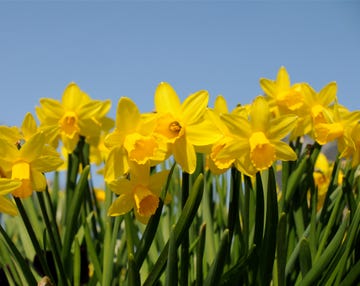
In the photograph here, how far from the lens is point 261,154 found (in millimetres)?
1323

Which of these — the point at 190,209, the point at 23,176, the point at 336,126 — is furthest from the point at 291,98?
the point at 23,176

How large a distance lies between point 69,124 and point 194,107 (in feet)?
3.31

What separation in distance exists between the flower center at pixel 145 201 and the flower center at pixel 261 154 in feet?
0.88

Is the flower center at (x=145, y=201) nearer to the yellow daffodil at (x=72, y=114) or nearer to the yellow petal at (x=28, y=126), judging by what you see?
the yellow petal at (x=28, y=126)

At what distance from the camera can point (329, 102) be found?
2.04 metres

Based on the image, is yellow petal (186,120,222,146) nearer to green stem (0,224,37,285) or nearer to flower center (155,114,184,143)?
flower center (155,114,184,143)

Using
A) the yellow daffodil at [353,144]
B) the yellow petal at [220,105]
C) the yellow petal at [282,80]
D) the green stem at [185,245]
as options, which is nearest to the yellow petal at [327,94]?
the yellow petal at [282,80]

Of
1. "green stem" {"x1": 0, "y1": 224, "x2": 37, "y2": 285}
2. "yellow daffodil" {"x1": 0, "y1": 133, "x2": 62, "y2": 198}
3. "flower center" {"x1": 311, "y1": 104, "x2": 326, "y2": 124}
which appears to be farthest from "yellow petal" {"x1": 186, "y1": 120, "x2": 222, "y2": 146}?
"flower center" {"x1": 311, "y1": 104, "x2": 326, "y2": 124}

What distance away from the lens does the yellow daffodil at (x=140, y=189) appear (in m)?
1.28

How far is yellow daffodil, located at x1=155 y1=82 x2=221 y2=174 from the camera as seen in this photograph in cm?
133

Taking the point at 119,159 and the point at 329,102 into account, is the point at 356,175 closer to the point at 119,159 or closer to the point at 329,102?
the point at 329,102

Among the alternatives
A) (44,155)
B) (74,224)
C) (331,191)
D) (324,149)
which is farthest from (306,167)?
(324,149)

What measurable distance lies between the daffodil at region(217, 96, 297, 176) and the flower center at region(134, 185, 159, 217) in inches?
7.8

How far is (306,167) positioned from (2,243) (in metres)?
1.09
